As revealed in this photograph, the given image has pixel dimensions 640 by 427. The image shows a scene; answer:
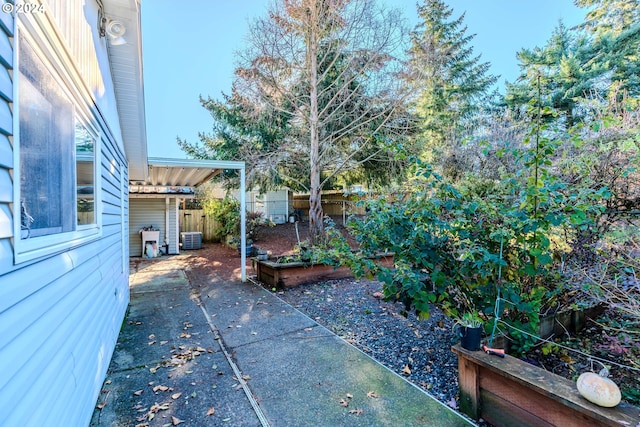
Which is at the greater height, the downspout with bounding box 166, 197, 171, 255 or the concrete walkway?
the downspout with bounding box 166, 197, 171, 255

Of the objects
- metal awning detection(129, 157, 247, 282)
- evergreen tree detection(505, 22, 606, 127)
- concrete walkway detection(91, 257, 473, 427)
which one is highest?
evergreen tree detection(505, 22, 606, 127)

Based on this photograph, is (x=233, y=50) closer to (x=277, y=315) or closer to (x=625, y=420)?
(x=277, y=315)

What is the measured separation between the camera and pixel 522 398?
2.20 meters

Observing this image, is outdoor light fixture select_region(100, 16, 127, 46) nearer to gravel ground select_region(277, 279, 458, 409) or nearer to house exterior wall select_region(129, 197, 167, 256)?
gravel ground select_region(277, 279, 458, 409)

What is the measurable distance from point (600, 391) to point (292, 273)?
205 inches

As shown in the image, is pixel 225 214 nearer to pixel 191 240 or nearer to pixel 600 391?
pixel 191 240

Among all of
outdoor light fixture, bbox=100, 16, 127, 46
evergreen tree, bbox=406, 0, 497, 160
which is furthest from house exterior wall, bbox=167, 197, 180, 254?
evergreen tree, bbox=406, 0, 497, 160

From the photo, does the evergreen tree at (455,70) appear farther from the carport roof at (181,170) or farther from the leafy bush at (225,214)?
the carport roof at (181,170)

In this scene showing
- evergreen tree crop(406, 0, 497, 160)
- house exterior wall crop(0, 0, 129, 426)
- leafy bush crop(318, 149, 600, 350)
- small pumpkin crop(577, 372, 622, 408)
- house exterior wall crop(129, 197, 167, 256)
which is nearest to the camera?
house exterior wall crop(0, 0, 129, 426)

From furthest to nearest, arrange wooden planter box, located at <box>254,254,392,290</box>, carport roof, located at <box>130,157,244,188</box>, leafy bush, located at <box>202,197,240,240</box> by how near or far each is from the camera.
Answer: leafy bush, located at <box>202,197,240,240</box>, wooden planter box, located at <box>254,254,392,290</box>, carport roof, located at <box>130,157,244,188</box>

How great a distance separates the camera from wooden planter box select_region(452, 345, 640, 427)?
5.93ft

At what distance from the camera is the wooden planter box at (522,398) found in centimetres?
181

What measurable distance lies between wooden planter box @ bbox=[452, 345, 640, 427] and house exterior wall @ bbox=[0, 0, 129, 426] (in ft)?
9.06

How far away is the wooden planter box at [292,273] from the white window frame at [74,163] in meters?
3.75
